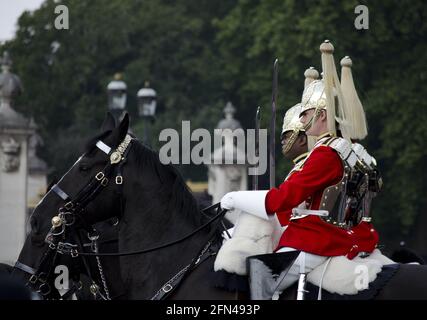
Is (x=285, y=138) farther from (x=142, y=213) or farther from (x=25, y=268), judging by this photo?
(x=25, y=268)

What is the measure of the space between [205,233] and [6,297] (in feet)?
12.1

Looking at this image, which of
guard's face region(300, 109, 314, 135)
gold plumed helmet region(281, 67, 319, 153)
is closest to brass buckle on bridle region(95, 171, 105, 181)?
guard's face region(300, 109, 314, 135)

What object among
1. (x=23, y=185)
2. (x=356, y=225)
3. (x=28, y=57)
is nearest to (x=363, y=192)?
(x=356, y=225)

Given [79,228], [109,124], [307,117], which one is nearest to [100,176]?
[79,228]

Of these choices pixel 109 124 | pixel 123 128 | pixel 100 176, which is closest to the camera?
pixel 100 176

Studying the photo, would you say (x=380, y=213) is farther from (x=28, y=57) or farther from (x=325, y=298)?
(x=325, y=298)

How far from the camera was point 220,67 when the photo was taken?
4994 cm

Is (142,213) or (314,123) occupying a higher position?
(314,123)

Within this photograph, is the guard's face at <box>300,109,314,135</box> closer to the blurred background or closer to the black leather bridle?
the black leather bridle

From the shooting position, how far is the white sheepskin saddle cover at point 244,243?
33.3ft

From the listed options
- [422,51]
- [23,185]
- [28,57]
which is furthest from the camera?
[28,57]

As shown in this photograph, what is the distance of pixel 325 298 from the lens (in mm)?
10070

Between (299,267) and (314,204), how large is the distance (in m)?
0.48

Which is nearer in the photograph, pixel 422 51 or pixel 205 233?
pixel 205 233
